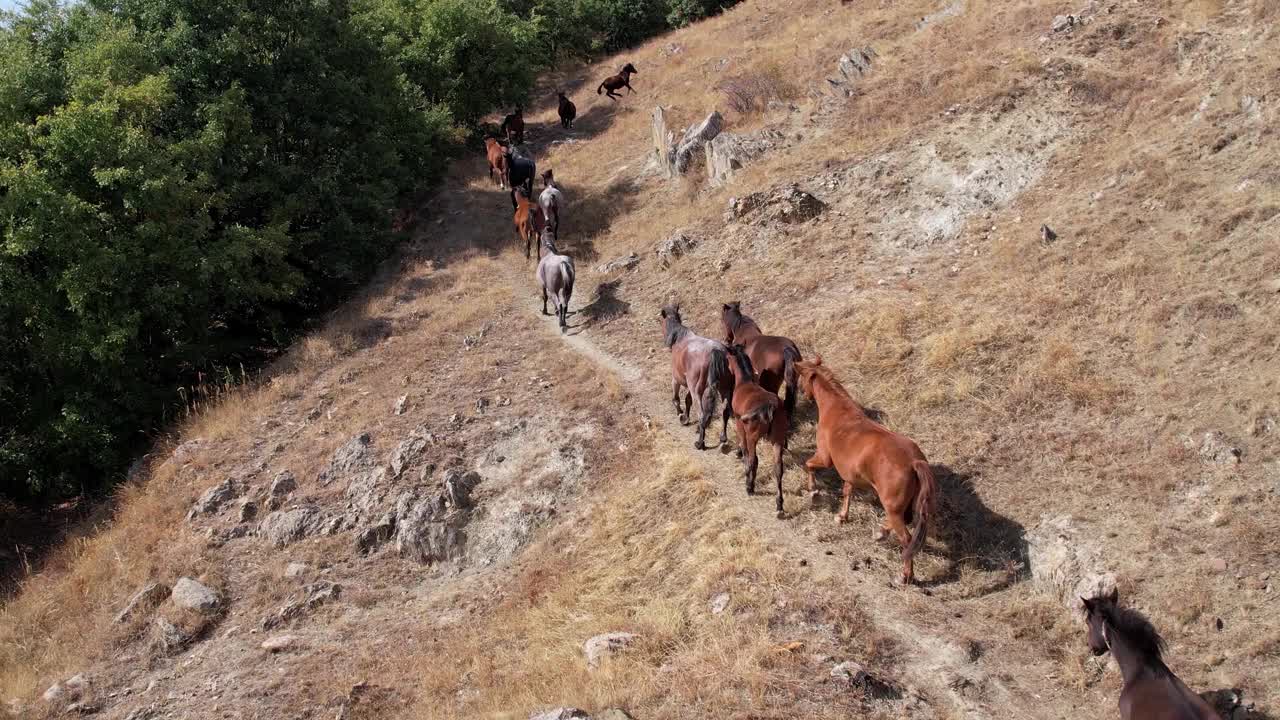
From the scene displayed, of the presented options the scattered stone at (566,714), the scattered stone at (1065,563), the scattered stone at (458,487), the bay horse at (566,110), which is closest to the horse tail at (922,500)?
the scattered stone at (1065,563)

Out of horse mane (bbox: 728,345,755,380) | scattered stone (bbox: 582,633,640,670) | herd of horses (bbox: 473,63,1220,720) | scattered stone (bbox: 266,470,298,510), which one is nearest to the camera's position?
herd of horses (bbox: 473,63,1220,720)

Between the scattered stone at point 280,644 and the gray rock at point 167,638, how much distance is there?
55.0 inches

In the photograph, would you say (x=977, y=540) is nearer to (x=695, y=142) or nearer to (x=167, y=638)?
(x=167, y=638)

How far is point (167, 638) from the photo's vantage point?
37.7 ft

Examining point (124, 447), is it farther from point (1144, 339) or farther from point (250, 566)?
point (1144, 339)

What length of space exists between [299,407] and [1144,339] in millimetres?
13914

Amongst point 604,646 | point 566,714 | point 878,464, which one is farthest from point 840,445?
point 566,714

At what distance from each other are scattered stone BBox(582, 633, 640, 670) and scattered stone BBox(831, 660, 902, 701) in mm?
2099

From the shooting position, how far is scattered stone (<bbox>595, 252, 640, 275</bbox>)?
746 inches

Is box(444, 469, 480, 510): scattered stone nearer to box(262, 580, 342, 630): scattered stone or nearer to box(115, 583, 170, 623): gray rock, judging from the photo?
box(262, 580, 342, 630): scattered stone

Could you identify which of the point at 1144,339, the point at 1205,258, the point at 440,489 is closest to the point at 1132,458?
the point at 1144,339

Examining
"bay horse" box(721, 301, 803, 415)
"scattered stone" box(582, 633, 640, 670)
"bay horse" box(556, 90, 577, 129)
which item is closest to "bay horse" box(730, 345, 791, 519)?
"bay horse" box(721, 301, 803, 415)

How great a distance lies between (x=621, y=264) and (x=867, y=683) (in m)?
13.0

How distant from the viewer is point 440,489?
12.9m
